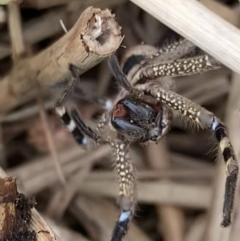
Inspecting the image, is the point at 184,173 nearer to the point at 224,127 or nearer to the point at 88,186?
the point at 88,186

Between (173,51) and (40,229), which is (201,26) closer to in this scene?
(173,51)

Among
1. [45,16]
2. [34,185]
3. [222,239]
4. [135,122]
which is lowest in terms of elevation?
[222,239]

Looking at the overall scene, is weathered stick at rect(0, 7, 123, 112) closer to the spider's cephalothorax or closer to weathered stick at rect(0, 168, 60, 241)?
the spider's cephalothorax

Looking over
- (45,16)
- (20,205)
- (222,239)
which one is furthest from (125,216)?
(45,16)

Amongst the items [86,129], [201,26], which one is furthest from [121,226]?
[201,26]

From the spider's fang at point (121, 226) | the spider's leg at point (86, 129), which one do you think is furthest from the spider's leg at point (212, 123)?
the spider's fang at point (121, 226)

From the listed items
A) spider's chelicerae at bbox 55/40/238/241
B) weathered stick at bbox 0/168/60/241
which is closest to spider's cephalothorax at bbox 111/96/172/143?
spider's chelicerae at bbox 55/40/238/241
